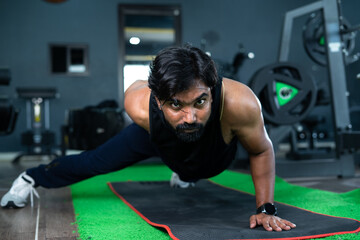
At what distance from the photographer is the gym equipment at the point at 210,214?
1299mm

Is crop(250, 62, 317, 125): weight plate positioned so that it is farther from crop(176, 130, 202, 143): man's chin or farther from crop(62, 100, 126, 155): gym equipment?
crop(176, 130, 202, 143): man's chin

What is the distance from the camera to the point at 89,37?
6.05 metres

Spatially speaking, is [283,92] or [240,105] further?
[283,92]

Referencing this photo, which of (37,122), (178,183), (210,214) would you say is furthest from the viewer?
(37,122)

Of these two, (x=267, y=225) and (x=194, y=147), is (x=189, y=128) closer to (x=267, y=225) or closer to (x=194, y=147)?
(x=194, y=147)

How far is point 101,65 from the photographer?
6.11 m

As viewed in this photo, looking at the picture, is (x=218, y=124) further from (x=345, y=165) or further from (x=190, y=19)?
(x=190, y=19)

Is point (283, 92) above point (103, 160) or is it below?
above

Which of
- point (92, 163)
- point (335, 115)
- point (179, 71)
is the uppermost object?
point (179, 71)

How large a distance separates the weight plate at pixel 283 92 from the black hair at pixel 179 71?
1.85 m

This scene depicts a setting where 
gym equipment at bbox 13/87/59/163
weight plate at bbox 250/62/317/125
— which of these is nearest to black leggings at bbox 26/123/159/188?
weight plate at bbox 250/62/317/125

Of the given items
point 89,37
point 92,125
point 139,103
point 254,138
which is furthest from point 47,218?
point 89,37

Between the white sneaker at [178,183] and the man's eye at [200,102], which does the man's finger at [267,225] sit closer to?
the man's eye at [200,102]

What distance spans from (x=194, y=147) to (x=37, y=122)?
4.28 metres
